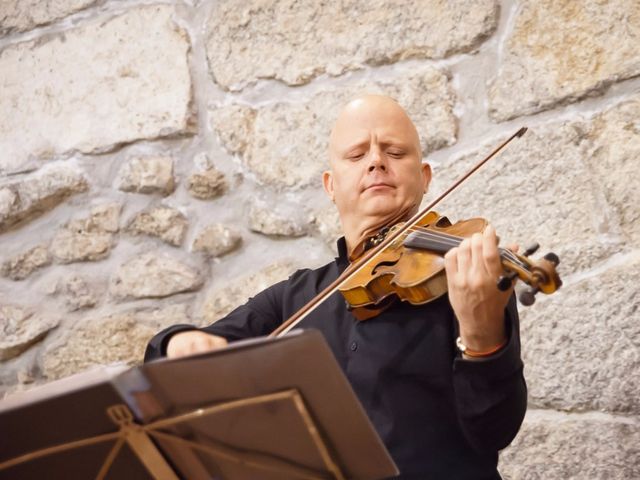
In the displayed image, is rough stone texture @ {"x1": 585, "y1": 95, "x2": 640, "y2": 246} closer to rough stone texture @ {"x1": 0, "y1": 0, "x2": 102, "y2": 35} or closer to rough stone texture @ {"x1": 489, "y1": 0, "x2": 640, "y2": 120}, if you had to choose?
rough stone texture @ {"x1": 489, "y1": 0, "x2": 640, "y2": 120}

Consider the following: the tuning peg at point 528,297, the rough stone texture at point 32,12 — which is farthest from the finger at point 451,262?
the rough stone texture at point 32,12

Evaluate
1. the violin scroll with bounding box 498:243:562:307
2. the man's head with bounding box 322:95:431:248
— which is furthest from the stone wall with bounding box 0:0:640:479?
the violin scroll with bounding box 498:243:562:307

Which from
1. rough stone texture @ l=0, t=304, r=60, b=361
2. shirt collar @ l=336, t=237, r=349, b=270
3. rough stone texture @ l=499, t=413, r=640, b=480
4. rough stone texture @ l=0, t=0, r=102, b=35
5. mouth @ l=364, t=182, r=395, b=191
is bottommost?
rough stone texture @ l=499, t=413, r=640, b=480

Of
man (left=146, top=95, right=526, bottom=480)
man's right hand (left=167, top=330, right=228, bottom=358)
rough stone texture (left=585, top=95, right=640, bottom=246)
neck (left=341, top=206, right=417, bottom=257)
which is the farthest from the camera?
rough stone texture (left=585, top=95, right=640, bottom=246)

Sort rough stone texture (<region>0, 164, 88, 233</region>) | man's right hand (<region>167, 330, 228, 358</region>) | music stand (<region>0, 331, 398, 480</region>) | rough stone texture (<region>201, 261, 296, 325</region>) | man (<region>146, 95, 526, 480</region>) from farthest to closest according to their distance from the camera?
rough stone texture (<region>0, 164, 88, 233</region>)
rough stone texture (<region>201, 261, 296, 325</region>)
man's right hand (<region>167, 330, 228, 358</region>)
man (<region>146, 95, 526, 480</region>)
music stand (<region>0, 331, 398, 480</region>)

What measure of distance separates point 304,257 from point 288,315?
45cm

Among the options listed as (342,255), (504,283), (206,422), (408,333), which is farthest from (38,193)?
(504,283)

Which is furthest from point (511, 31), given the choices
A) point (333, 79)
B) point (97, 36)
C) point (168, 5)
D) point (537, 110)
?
point (97, 36)

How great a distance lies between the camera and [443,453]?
1.29m

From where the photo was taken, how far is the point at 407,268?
130 centimetres

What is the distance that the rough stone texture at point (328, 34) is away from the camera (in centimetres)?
196

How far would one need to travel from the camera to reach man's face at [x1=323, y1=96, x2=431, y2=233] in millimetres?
1538

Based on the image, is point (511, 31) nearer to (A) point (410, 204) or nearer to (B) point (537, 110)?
(B) point (537, 110)

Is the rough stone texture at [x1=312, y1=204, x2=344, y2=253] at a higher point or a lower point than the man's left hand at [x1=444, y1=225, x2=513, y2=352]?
lower
